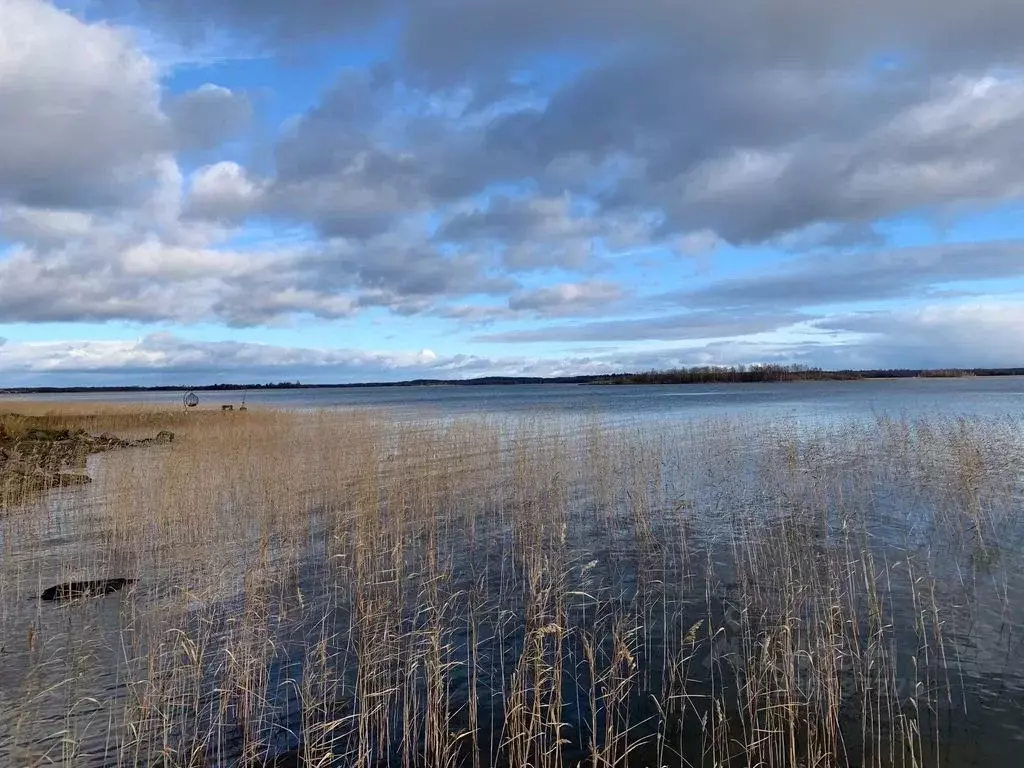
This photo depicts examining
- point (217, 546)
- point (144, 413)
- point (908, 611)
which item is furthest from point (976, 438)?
point (144, 413)

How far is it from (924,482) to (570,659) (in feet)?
40.9

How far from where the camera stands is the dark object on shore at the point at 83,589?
9.78 meters

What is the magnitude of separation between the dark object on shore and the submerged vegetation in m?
0.21

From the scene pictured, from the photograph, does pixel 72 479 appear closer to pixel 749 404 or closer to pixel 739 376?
pixel 749 404

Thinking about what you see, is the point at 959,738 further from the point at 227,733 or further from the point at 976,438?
the point at 976,438

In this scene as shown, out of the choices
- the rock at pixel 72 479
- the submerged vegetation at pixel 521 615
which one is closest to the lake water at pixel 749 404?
the submerged vegetation at pixel 521 615

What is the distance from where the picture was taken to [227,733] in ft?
20.4

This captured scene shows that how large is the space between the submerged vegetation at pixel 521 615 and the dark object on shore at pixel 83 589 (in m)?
0.21

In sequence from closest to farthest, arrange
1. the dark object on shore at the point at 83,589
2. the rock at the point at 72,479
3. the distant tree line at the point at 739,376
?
the dark object on shore at the point at 83,589 < the rock at the point at 72,479 < the distant tree line at the point at 739,376

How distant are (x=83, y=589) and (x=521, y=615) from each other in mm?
6558

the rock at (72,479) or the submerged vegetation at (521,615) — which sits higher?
the rock at (72,479)

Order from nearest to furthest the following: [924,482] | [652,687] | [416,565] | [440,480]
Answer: [652,687] < [416,565] < [924,482] < [440,480]

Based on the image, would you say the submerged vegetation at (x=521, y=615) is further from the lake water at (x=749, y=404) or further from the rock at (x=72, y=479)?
the lake water at (x=749, y=404)

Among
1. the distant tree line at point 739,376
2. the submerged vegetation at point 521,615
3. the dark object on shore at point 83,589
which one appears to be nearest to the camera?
the submerged vegetation at point 521,615
